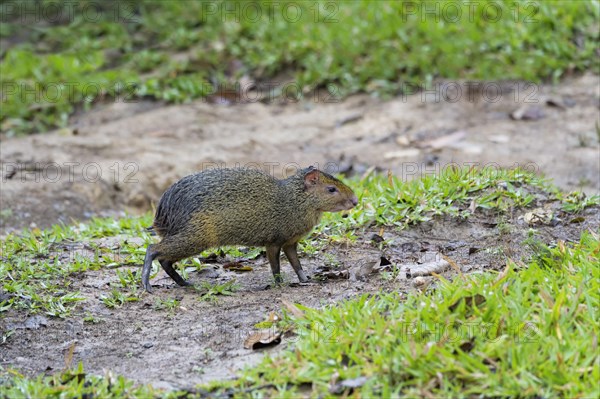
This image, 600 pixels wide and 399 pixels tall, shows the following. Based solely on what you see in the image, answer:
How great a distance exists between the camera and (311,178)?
20.7 ft

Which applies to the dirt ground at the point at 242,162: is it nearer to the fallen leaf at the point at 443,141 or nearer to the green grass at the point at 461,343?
the fallen leaf at the point at 443,141

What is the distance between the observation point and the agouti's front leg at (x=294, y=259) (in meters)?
6.13

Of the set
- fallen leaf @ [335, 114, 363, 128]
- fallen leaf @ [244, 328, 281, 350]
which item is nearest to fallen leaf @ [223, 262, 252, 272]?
fallen leaf @ [244, 328, 281, 350]

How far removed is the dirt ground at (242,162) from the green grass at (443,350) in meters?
0.20

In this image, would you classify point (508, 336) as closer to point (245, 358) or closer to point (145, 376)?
point (245, 358)

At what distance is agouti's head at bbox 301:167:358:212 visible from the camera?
20.7 ft

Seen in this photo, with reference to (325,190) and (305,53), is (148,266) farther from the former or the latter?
(305,53)

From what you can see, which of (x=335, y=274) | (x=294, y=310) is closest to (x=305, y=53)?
(x=335, y=274)

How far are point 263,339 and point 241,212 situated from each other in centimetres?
136

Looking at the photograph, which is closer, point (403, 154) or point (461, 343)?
point (461, 343)

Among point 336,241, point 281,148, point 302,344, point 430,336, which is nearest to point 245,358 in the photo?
point 302,344

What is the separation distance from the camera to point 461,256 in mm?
6223

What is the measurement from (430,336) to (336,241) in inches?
88.3

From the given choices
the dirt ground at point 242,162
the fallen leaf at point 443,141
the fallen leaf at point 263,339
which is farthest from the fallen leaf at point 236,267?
the fallen leaf at point 443,141
